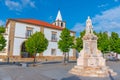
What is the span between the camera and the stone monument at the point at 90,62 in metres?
12.5

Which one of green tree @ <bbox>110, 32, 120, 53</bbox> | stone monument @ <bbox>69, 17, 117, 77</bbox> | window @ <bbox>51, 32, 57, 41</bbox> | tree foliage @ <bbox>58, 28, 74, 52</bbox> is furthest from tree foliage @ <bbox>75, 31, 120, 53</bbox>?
stone monument @ <bbox>69, 17, 117, 77</bbox>

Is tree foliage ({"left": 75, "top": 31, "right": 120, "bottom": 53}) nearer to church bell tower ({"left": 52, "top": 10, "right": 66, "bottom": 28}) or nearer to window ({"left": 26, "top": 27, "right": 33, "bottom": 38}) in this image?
window ({"left": 26, "top": 27, "right": 33, "bottom": 38})

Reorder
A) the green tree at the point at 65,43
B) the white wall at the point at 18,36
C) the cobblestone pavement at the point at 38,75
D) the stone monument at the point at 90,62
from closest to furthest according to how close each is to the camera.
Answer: the cobblestone pavement at the point at 38,75 < the stone monument at the point at 90,62 < the green tree at the point at 65,43 < the white wall at the point at 18,36

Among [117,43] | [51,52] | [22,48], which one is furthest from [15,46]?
[117,43]

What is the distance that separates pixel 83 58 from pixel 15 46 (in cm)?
2192

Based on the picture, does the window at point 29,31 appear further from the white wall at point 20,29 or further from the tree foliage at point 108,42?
the tree foliage at point 108,42

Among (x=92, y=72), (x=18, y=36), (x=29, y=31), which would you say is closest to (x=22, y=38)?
(x=18, y=36)

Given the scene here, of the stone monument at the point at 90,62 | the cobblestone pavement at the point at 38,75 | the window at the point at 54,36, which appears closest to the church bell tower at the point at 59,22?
the window at the point at 54,36

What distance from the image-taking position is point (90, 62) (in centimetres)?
1361

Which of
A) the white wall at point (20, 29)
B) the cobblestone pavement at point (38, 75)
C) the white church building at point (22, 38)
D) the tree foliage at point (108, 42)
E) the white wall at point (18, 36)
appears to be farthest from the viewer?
the tree foliage at point (108, 42)

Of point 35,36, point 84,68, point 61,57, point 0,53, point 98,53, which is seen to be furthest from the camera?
point 61,57

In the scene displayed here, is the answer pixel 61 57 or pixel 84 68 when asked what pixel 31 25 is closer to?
pixel 61 57

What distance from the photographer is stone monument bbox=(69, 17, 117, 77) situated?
12469 mm

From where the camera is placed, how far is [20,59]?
32438 millimetres
